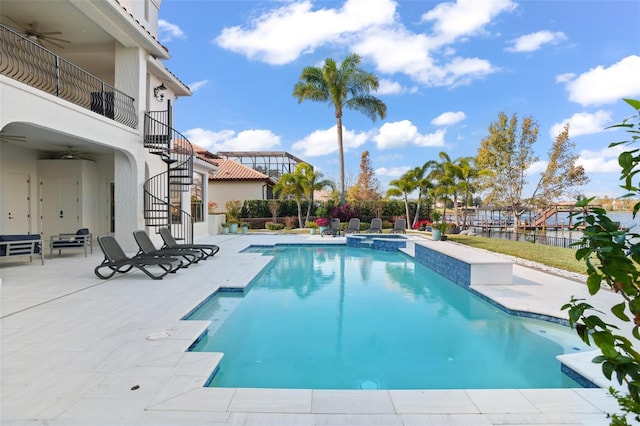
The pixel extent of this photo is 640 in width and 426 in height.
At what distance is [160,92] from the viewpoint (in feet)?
47.7

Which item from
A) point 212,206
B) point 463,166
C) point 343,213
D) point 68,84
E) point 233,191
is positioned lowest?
point 343,213

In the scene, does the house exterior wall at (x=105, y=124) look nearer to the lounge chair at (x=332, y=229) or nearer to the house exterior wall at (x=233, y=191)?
the lounge chair at (x=332, y=229)

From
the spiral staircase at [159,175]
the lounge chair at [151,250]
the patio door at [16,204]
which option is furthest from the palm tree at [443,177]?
the patio door at [16,204]

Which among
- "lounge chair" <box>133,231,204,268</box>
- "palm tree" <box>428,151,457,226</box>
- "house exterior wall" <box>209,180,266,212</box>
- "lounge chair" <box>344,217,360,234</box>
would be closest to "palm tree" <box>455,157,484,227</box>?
"palm tree" <box>428,151,457,226</box>

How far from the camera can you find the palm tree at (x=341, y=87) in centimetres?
2328

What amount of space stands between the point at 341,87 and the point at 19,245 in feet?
63.4

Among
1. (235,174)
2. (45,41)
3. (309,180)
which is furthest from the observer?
(235,174)

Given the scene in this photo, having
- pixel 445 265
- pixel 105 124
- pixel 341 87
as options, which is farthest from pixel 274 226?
pixel 445 265

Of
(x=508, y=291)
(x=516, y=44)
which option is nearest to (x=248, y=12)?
(x=516, y=44)

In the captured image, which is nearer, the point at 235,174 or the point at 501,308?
the point at 501,308

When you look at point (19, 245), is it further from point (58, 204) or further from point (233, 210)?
point (233, 210)

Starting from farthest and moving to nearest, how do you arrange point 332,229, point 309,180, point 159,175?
point 309,180, point 332,229, point 159,175

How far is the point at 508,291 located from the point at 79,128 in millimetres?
10981

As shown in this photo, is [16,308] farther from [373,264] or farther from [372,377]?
[373,264]
